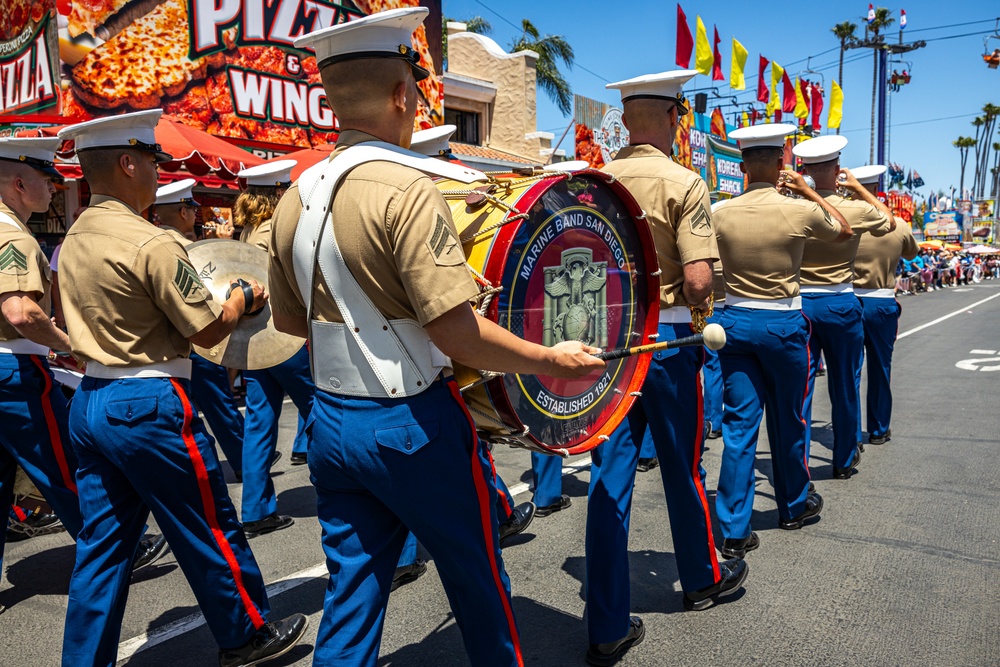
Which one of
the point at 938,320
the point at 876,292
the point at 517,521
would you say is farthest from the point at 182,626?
the point at 938,320

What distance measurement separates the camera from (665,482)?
3316mm

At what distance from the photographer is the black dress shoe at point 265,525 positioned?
453 cm

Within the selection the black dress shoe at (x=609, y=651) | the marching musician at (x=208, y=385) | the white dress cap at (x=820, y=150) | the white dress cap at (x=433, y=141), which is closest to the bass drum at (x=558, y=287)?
the black dress shoe at (x=609, y=651)

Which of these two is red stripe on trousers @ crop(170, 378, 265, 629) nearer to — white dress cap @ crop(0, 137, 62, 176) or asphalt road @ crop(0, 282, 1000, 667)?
asphalt road @ crop(0, 282, 1000, 667)

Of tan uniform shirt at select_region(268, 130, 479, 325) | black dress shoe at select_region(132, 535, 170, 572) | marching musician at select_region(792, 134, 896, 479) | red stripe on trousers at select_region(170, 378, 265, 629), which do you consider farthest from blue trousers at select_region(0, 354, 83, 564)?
marching musician at select_region(792, 134, 896, 479)

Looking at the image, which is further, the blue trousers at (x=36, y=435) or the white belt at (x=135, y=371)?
the blue trousers at (x=36, y=435)

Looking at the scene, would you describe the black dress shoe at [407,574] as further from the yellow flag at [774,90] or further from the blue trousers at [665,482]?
the yellow flag at [774,90]

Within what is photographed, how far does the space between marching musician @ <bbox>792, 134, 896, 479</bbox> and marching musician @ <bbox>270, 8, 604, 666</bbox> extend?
3.75 metres

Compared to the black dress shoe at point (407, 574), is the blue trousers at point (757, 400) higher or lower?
higher

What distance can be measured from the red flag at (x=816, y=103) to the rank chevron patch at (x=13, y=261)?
103 feet

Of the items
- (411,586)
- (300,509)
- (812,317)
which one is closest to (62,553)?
(300,509)

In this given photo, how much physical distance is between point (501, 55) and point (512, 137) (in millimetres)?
2446

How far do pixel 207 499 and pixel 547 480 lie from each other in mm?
2293

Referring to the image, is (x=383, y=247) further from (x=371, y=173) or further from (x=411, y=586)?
(x=411, y=586)
